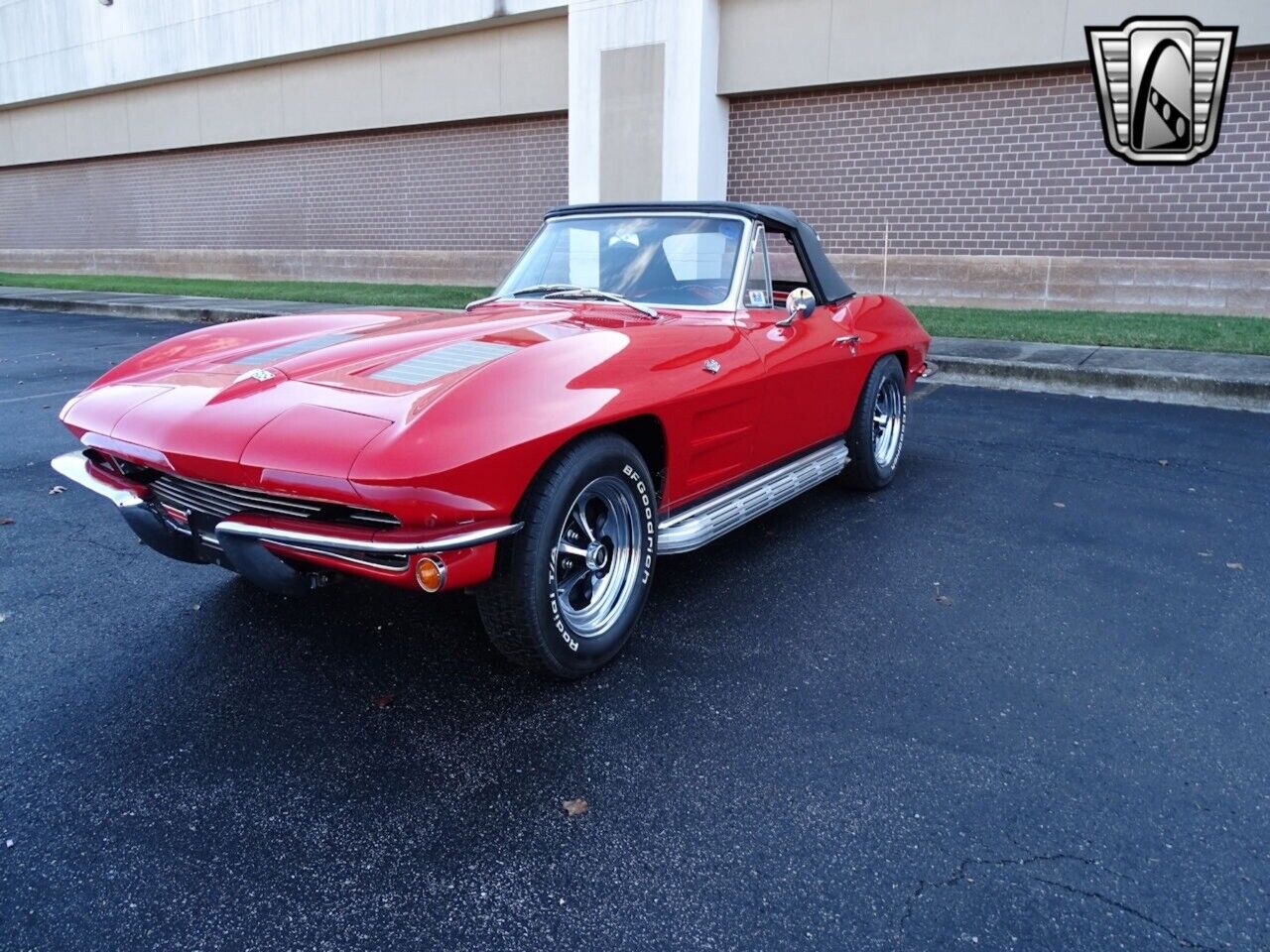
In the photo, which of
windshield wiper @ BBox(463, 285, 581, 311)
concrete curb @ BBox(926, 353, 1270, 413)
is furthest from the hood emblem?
A: concrete curb @ BBox(926, 353, 1270, 413)

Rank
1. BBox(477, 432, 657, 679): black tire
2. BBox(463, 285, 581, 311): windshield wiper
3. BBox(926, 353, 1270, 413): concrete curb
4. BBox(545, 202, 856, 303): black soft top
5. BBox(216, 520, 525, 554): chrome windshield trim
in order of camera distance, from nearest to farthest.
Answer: BBox(216, 520, 525, 554): chrome windshield trim, BBox(477, 432, 657, 679): black tire, BBox(463, 285, 581, 311): windshield wiper, BBox(545, 202, 856, 303): black soft top, BBox(926, 353, 1270, 413): concrete curb

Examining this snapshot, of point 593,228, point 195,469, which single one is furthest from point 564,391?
point 593,228

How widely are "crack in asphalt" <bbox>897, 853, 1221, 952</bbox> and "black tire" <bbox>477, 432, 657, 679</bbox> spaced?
1.22 metres

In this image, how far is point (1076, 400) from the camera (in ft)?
26.8

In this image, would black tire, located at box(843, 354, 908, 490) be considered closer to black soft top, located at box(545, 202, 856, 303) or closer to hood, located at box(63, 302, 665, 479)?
black soft top, located at box(545, 202, 856, 303)

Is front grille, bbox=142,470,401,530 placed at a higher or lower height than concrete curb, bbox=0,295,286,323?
higher

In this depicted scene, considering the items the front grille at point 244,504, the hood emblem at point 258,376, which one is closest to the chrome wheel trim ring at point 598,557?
the front grille at point 244,504

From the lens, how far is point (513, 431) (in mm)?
2627

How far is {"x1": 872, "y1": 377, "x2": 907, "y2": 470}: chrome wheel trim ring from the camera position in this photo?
5.46 meters

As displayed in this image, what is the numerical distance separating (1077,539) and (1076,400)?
404cm

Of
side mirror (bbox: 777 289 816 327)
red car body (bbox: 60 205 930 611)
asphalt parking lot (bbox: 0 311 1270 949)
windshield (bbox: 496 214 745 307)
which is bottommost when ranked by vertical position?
asphalt parking lot (bbox: 0 311 1270 949)

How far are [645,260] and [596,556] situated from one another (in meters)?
1.69

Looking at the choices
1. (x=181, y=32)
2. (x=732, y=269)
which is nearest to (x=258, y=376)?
(x=732, y=269)

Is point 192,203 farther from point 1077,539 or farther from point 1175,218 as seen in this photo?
point 1077,539
